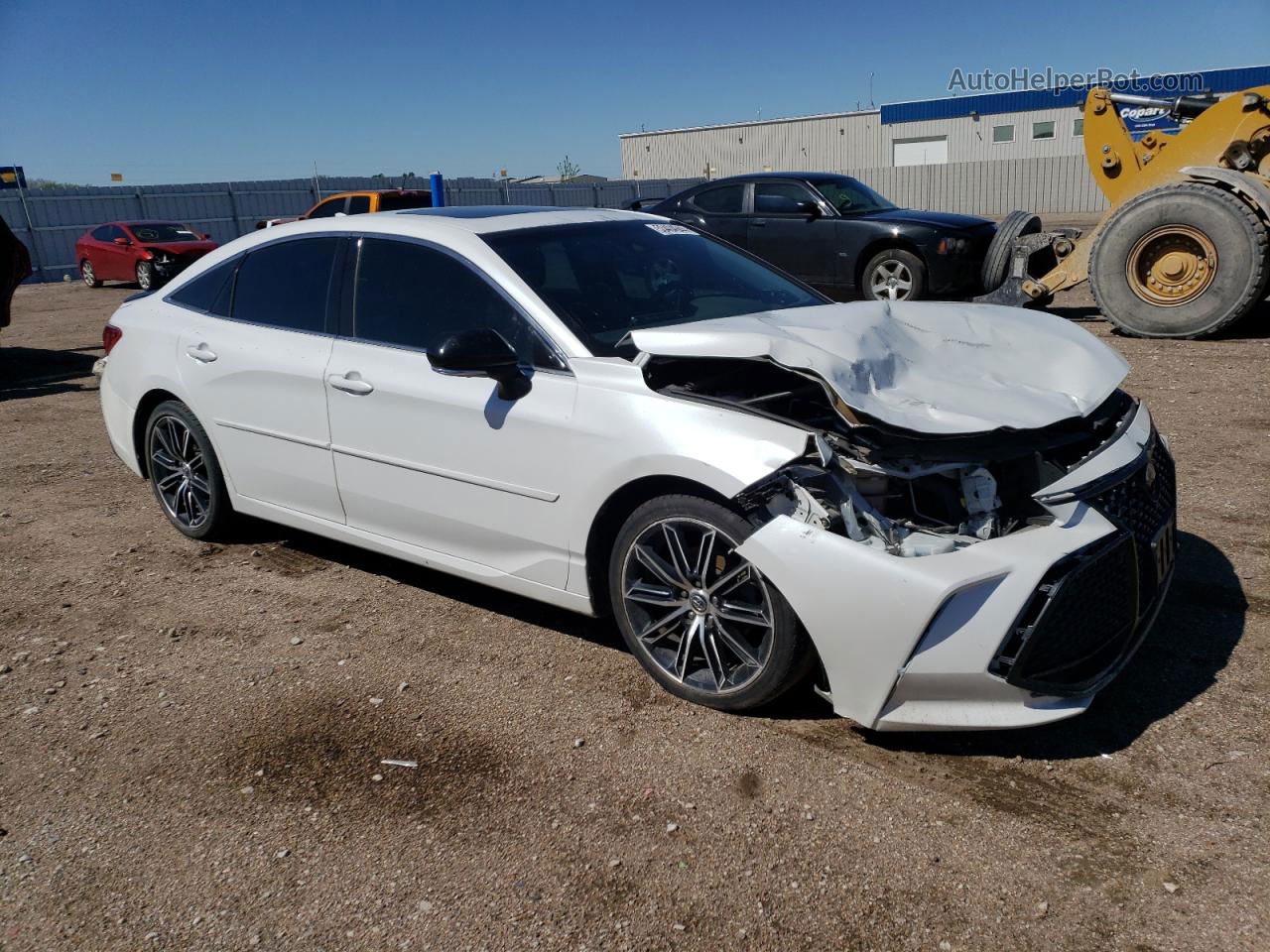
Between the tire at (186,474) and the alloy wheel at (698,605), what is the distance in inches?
103

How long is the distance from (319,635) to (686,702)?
1685mm

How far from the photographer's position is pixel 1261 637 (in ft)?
12.5

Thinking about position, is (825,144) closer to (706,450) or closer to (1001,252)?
(1001,252)

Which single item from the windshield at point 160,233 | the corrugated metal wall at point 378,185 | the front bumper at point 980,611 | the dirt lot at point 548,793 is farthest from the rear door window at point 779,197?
the corrugated metal wall at point 378,185

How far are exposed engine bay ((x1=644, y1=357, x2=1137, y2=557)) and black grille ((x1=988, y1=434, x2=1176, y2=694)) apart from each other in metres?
0.18

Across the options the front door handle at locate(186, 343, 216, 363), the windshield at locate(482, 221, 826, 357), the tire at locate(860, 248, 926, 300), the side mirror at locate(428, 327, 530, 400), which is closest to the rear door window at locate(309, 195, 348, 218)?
the tire at locate(860, 248, 926, 300)

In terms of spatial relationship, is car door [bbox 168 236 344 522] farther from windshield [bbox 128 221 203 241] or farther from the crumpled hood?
windshield [bbox 128 221 203 241]

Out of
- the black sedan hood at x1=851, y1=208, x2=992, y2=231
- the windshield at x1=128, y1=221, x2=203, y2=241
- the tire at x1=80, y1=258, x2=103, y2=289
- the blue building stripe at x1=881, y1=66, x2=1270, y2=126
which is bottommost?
the tire at x1=80, y1=258, x2=103, y2=289

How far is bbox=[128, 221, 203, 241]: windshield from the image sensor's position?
21.2 metres

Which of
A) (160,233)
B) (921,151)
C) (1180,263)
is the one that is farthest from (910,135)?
(1180,263)

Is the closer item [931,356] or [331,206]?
[931,356]

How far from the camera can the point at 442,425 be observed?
3.99m

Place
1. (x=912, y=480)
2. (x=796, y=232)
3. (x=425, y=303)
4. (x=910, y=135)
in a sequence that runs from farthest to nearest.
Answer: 1. (x=910, y=135)
2. (x=796, y=232)
3. (x=425, y=303)
4. (x=912, y=480)

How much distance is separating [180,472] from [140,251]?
17764mm
